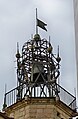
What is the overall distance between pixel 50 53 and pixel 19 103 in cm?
362

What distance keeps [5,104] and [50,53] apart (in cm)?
386

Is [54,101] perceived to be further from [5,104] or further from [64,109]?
[5,104]

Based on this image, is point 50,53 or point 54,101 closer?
point 54,101

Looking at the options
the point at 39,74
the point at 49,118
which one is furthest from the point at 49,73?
the point at 49,118

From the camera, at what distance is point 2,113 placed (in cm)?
2986

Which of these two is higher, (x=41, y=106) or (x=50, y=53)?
(x=50, y=53)

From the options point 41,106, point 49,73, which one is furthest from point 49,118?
point 49,73

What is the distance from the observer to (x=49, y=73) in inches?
1226

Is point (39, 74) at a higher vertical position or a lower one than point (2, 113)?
higher

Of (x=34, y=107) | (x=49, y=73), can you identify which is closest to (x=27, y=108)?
(x=34, y=107)

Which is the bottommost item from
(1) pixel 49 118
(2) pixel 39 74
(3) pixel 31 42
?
(1) pixel 49 118

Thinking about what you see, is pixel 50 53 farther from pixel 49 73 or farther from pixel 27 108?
pixel 27 108

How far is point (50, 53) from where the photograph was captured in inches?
1246

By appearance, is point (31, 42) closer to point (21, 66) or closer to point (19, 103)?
point (21, 66)
